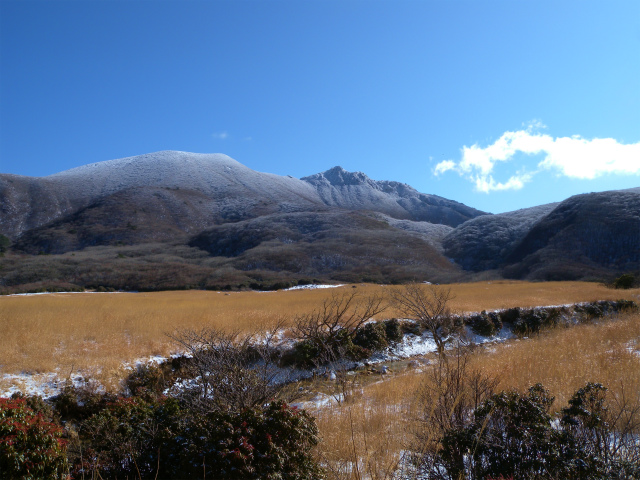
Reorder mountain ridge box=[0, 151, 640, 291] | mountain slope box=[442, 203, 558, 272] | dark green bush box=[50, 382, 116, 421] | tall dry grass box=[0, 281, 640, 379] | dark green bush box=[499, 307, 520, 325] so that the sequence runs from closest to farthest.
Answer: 1. dark green bush box=[50, 382, 116, 421]
2. tall dry grass box=[0, 281, 640, 379]
3. dark green bush box=[499, 307, 520, 325]
4. mountain ridge box=[0, 151, 640, 291]
5. mountain slope box=[442, 203, 558, 272]

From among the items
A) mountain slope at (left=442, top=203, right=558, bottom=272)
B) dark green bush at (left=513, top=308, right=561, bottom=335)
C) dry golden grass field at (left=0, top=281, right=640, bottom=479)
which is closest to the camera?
dry golden grass field at (left=0, top=281, right=640, bottom=479)

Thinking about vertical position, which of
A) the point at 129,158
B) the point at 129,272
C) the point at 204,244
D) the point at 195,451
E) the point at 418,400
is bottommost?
the point at 418,400

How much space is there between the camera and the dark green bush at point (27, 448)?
3.81m

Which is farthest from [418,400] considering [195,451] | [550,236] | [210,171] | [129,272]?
[210,171]

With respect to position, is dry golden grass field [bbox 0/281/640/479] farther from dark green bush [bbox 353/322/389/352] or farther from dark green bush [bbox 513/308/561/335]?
dark green bush [bbox 513/308/561/335]

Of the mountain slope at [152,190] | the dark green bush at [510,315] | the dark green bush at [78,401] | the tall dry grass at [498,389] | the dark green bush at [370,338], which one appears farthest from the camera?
the mountain slope at [152,190]

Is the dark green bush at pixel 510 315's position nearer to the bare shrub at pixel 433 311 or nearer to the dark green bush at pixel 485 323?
the dark green bush at pixel 485 323

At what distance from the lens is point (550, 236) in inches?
3162

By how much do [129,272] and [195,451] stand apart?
62.1m

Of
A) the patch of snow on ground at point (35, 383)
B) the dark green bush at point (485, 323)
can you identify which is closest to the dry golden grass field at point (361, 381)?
the patch of snow on ground at point (35, 383)

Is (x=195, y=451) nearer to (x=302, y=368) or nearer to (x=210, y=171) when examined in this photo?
(x=302, y=368)

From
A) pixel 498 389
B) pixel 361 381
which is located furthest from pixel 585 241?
pixel 498 389

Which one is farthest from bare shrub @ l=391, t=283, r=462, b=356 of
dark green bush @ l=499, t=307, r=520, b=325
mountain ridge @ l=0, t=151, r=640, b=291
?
mountain ridge @ l=0, t=151, r=640, b=291

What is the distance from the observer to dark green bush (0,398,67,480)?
12.5 feet
